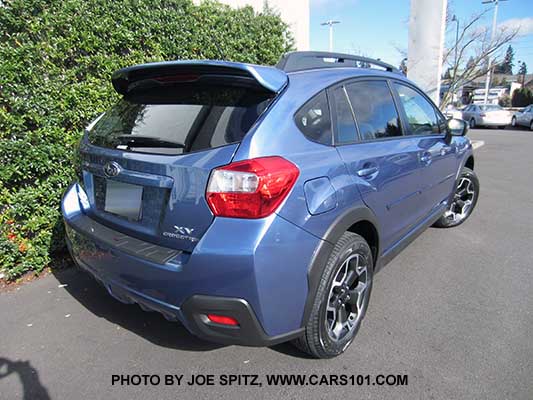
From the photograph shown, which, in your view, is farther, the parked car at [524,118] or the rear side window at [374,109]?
the parked car at [524,118]

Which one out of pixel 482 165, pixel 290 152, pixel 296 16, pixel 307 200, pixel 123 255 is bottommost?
pixel 482 165

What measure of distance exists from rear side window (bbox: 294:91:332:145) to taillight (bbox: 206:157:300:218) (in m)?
0.39

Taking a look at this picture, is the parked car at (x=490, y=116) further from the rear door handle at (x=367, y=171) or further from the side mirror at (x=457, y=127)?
the rear door handle at (x=367, y=171)

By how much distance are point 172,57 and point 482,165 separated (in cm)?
808

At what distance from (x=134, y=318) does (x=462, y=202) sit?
163 inches

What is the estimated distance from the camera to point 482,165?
8.87 metres

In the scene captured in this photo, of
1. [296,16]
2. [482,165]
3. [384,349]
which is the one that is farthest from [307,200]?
[482,165]

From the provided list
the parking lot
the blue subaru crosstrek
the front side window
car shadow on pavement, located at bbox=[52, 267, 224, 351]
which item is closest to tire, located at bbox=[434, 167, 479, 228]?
the parking lot

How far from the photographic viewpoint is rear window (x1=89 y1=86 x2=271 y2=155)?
1.82m

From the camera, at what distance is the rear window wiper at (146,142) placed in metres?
1.88

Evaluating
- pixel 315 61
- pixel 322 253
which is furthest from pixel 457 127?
pixel 322 253

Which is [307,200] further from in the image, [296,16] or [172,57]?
[296,16]

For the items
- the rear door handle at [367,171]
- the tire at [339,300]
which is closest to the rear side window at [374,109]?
the rear door handle at [367,171]

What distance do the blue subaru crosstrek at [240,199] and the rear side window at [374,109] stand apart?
0.06 feet
